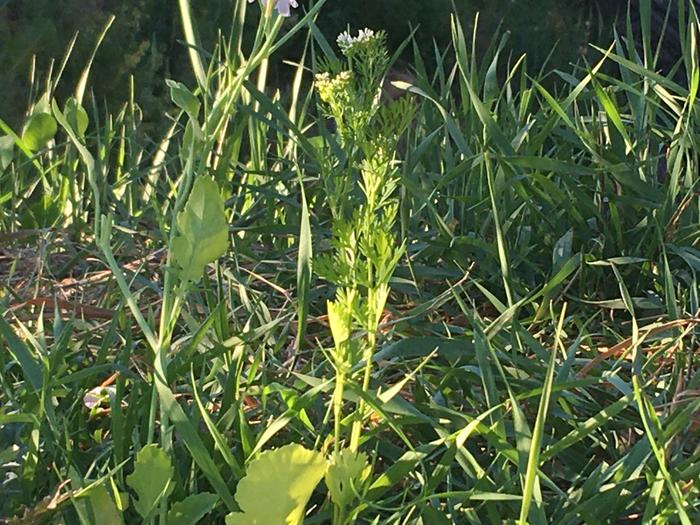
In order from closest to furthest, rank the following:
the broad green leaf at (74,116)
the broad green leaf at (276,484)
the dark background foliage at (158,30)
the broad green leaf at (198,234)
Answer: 1. the broad green leaf at (276,484)
2. the broad green leaf at (198,234)
3. the broad green leaf at (74,116)
4. the dark background foliage at (158,30)

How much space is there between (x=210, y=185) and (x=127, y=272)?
0.47m

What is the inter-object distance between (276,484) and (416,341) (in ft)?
0.87

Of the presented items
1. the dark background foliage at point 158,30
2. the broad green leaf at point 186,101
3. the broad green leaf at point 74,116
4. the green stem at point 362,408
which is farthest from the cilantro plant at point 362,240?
the dark background foliage at point 158,30

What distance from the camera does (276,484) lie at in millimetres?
671

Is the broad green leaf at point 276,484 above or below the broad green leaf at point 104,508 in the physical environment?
above

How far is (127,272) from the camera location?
1212 mm

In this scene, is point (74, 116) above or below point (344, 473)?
above

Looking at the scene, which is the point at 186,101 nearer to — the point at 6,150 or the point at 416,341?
the point at 416,341

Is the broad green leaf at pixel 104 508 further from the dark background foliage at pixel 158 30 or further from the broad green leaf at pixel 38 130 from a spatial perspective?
the dark background foliage at pixel 158 30

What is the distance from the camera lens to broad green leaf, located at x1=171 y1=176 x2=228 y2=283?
0.78 metres

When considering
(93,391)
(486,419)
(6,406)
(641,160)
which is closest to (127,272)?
(93,391)

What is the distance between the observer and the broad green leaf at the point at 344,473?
0.69 meters

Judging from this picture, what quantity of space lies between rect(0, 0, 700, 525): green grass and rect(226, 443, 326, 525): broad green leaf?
0.21ft

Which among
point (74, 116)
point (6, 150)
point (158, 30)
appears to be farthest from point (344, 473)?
point (158, 30)
